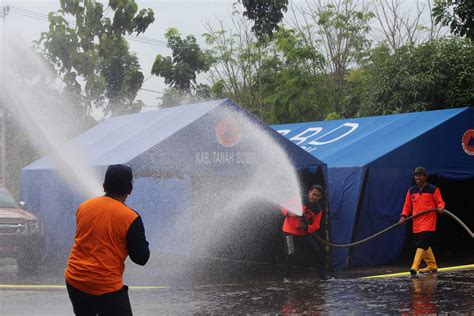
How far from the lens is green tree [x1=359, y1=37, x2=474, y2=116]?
20.1 m

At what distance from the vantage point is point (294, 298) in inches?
433

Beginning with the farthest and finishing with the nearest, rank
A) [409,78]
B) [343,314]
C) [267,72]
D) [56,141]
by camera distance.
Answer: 1. [267,72]
2. [409,78]
3. [56,141]
4. [343,314]

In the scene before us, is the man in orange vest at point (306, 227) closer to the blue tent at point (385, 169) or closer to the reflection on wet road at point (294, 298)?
the reflection on wet road at point (294, 298)

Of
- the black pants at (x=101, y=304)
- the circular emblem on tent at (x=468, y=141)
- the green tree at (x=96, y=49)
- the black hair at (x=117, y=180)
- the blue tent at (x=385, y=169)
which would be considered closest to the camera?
the black pants at (x=101, y=304)

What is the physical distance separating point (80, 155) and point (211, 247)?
10.5 ft

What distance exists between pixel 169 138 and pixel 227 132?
1.05 meters

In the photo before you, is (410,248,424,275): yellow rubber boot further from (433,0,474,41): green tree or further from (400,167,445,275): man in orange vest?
Result: (433,0,474,41): green tree

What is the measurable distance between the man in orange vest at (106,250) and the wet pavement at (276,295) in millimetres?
4153

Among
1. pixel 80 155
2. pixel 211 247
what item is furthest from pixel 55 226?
pixel 211 247

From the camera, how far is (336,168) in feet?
50.9

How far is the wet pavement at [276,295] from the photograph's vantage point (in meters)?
9.91

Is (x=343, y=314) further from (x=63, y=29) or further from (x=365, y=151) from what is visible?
(x=63, y=29)

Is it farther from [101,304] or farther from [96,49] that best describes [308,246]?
[96,49]

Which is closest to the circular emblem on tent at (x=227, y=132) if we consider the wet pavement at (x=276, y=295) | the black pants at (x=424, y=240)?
the wet pavement at (x=276, y=295)
